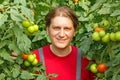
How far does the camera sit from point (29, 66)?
9.67 feet

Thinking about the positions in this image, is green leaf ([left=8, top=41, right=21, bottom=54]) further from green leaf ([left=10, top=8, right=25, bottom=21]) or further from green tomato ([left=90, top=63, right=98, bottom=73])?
green tomato ([left=90, top=63, right=98, bottom=73])

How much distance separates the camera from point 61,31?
9.82 ft

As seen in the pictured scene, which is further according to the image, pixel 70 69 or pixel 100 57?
pixel 70 69

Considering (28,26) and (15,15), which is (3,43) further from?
(15,15)

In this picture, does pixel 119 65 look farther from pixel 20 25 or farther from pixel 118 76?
pixel 20 25

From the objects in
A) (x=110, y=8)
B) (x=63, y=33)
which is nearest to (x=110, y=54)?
(x=110, y=8)

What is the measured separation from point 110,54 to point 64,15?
694 mm

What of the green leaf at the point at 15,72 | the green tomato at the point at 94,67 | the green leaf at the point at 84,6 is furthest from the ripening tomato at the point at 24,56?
the green leaf at the point at 84,6

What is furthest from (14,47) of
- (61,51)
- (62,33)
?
(61,51)

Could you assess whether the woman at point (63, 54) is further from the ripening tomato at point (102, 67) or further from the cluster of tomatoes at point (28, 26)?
the ripening tomato at point (102, 67)

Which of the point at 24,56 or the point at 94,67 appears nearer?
the point at 94,67

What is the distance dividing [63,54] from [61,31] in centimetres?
27

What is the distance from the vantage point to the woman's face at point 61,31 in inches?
119

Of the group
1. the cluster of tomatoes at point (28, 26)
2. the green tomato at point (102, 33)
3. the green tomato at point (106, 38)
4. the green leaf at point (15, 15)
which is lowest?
the green tomato at point (106, 38)
